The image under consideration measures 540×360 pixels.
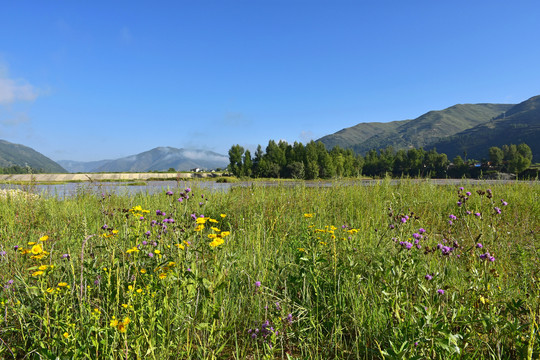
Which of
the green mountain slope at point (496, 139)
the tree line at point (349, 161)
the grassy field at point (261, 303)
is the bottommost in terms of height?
the grassy field at point (261, 303)

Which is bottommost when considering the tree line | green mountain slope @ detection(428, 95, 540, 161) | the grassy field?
the grassy field

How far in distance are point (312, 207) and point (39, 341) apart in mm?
4925

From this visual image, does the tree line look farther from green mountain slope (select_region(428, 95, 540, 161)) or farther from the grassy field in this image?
Answer: green mountain slope (select_region(428, 95, 540, 161))

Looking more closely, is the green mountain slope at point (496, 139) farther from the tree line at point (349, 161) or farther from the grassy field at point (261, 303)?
the grassy field at point (261, 303)

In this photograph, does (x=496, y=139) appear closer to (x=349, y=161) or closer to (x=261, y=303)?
(x=349, y=161)

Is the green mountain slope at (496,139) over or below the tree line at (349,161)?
over

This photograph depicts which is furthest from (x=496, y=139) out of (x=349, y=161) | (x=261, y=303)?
(x=261, y=303)

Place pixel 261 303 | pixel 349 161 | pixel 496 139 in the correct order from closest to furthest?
pixel 261 303, pixel 349 161, pixel 496 139

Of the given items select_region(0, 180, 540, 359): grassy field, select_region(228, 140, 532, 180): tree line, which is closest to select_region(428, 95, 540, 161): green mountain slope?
select_region(228, 140, 532, 180): tree line

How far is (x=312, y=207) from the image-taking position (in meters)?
5.96

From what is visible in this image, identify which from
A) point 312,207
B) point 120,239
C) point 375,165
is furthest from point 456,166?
point 120,239

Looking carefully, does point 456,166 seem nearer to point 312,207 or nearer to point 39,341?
point 312,207

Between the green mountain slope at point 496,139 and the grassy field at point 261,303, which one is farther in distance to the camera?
the green mountain slope at point 496,139

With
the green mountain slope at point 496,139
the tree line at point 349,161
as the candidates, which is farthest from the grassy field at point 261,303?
the green mountain slope at point 496,139
